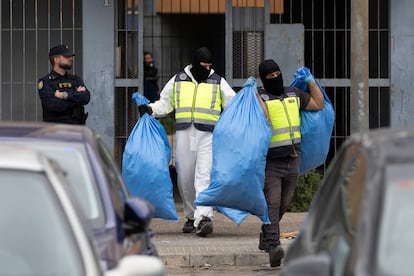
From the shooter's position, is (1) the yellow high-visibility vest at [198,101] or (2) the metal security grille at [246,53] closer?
(1) the yellow high-visibility vest at [198,101]

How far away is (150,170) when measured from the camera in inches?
440

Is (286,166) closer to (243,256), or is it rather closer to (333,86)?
(243,256)

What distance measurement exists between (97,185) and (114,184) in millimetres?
372

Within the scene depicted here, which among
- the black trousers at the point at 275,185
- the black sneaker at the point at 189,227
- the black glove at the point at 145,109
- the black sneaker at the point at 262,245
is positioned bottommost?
the black sneaker at the point at 189,227

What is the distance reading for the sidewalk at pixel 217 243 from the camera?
1070 cm

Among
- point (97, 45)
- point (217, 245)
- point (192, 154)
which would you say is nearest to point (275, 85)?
point (192, 154)

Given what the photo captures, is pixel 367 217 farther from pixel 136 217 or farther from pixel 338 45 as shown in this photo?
pixel 338 45

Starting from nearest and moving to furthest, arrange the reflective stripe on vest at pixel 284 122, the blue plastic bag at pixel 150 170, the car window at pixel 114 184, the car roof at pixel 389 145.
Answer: the car roof at pixel 389 145, the car window at pixel 114 184, the reflective stripe on vest at pixel 284 122, the blue plastic bag at pixel 150 170

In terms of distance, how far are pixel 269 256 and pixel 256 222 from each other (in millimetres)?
2775

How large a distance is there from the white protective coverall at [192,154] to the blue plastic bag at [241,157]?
3.60 feet

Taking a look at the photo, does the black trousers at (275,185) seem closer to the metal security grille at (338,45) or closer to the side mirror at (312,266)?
the metal security grille at (338,45)

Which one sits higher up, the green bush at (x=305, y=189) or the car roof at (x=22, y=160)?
the car roof at (x=22, y=160)

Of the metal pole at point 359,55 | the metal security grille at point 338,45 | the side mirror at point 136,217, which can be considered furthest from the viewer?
the metal security grille at point 338,45

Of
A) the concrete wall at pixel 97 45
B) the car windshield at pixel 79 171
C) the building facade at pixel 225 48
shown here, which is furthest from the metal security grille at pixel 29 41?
the car windshield at pixel 79 171
